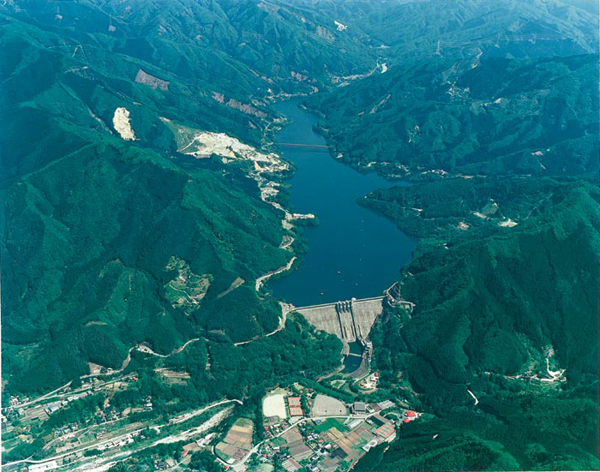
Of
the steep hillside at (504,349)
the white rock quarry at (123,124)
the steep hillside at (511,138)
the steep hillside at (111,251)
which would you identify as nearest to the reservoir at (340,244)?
the steep hillside at (111,251)

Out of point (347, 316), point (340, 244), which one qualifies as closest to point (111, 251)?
point (347, 316)

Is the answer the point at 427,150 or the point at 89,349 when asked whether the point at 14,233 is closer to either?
the point at 89,349

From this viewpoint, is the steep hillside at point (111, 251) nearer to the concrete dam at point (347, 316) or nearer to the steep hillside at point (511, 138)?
the concrete dam at point (347, 316)

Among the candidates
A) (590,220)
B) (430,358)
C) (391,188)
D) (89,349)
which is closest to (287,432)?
(430,358)

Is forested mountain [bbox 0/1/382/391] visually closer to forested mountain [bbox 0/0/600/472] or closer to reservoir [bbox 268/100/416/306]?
forested mountain [bbox 0/0/600/472]

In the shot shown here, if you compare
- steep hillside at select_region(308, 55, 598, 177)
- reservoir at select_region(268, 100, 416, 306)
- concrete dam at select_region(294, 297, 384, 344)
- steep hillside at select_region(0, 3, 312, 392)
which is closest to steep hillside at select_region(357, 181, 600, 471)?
concrete dam at select_region(294, 297, 384, 344)

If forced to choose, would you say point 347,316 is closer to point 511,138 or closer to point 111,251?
point 111,251

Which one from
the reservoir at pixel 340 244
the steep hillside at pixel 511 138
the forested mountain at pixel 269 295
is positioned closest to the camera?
the forested mountain at pixel 269 295
